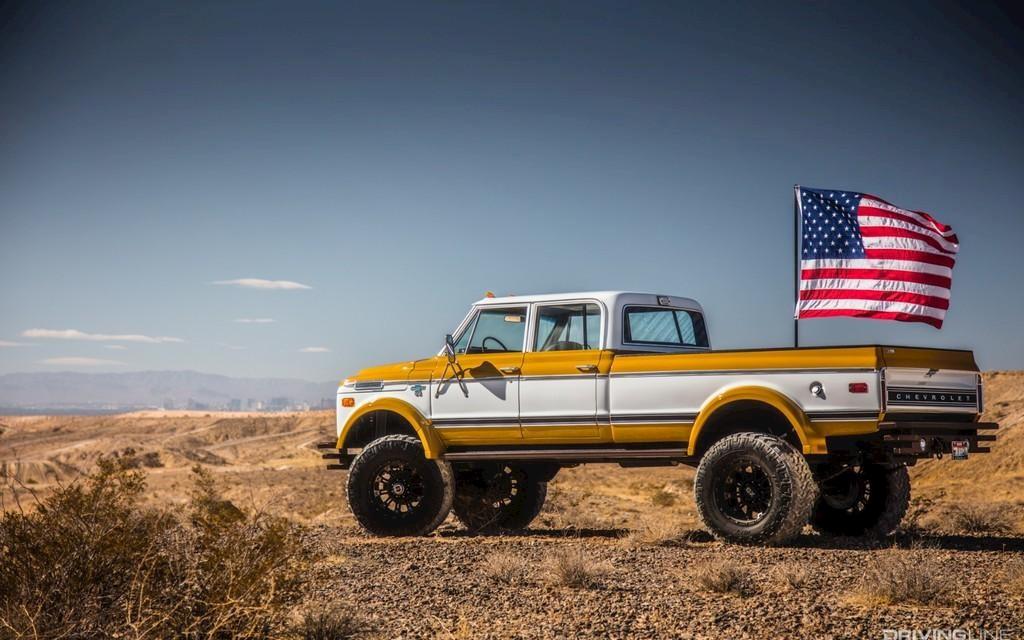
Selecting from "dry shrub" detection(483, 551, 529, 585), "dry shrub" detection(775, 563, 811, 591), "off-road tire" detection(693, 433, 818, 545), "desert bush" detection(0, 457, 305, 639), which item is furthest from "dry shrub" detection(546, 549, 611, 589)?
"desert bush" detection(0, 457, 305, 639)

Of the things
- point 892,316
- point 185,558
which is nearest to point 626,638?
point 185,558

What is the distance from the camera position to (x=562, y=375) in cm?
1116

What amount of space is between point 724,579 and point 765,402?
282 centimetres

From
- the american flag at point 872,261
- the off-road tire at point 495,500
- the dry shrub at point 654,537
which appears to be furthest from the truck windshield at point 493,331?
the american flag at point 872,261

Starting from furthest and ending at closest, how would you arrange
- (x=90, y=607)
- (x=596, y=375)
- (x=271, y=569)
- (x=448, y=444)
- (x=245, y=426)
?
(x=245, y=426), (x=448, y=444), (x=596, y=375), (x=271, y=569), (x=90, y=607)

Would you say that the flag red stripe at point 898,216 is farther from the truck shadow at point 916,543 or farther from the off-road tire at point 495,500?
the off-road tire at point 495,500

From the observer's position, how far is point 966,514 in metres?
14.0

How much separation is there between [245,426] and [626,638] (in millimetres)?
64126

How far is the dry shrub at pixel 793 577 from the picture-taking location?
7.70m

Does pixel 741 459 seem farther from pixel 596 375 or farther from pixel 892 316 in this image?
pixel 892 316

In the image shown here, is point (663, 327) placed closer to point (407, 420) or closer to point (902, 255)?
point (407, 420)

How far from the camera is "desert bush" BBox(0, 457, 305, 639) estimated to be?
Answer: 5508 mm

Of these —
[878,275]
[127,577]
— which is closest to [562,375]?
[878,275]

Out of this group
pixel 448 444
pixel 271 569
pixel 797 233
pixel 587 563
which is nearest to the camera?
pixel 271 569
